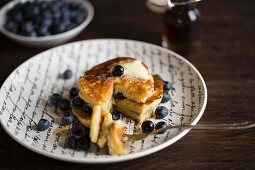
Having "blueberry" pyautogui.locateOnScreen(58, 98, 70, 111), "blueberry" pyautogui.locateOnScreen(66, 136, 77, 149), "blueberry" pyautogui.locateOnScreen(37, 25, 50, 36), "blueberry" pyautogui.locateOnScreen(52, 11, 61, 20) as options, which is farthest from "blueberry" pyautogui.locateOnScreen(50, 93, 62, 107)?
"blueberry" pyautogui.locateOnScreen(52, 11, 61, 20)

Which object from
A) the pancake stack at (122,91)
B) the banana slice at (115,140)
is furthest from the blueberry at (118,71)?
the banana slice at (115,140)

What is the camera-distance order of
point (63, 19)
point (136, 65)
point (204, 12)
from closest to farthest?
point (136, 65) → point (63, 19) → point (204, 12)

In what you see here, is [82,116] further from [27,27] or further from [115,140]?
[27,27]

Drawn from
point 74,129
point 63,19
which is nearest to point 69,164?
point 74,129

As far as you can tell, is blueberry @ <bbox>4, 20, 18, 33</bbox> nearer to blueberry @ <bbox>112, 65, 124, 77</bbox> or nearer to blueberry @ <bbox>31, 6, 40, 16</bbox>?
blueberry @ <bbox>31, 6, 40, 16</bbox>

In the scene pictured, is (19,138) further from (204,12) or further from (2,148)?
(204,12)
